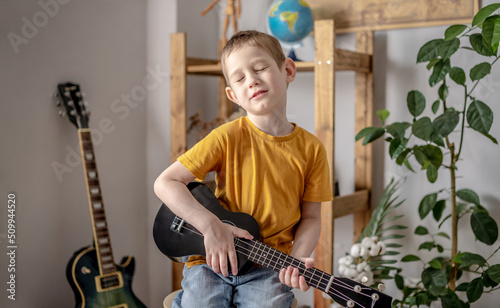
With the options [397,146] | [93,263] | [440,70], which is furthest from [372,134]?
[93,263]

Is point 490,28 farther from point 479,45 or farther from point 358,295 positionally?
point 358,295

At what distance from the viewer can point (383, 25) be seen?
246cm

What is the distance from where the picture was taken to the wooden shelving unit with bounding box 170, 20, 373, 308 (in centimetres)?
214

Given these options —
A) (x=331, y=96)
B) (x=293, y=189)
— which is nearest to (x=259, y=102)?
(x=293, y=189)

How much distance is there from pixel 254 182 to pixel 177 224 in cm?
19

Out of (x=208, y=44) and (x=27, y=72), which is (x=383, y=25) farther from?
→ (x=27, y=72)

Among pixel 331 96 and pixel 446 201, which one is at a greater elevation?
pixel 331 96

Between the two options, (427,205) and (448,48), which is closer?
(448,48)

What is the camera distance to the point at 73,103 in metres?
2.23

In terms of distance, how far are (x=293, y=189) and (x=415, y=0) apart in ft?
4.74

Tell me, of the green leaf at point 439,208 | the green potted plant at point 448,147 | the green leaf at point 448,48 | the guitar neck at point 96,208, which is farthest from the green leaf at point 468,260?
the guitar neck at point 96,208

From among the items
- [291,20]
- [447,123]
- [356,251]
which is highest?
[291,20]

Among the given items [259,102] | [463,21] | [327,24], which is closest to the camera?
[259,102]

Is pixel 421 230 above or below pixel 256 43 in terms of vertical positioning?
below
